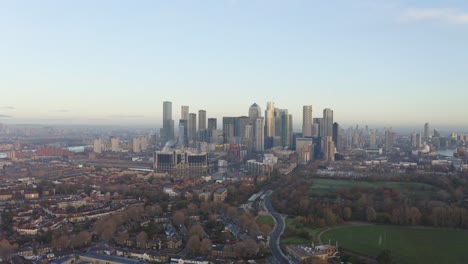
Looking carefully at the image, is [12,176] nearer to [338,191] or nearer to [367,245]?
[338,191]

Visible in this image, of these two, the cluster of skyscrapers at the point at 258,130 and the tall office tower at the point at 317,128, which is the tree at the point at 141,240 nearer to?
the cluster of skyscrapers at the point at 258,130

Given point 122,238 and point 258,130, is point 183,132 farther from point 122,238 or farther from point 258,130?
point 122,238

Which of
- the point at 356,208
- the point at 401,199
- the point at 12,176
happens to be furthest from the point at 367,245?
the point at 12,176

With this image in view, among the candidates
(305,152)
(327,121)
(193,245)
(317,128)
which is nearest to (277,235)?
(193,245)

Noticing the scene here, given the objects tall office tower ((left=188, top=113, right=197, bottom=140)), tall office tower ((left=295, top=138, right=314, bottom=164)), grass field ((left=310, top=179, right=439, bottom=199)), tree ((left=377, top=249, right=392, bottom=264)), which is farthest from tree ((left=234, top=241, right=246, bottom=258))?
tall office tower ((left=188, top=113, right=197, bottom=140))

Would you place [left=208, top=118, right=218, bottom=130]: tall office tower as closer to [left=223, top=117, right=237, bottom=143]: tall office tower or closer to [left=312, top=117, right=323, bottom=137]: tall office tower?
[left=223, top=117, right=237, bottom=143]: tall office tower
